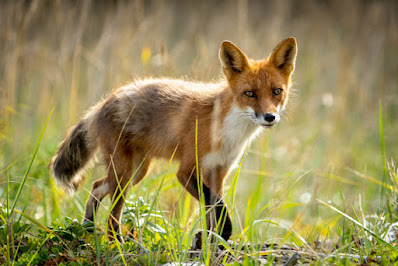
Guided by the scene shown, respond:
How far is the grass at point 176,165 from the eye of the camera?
3.29 metres

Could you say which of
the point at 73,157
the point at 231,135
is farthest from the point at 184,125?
the point at 73,157

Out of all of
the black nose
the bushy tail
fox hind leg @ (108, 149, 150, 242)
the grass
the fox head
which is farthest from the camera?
the bushy tail

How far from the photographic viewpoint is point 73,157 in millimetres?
4520

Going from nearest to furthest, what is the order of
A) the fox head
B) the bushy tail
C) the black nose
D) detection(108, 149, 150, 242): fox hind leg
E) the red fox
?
the black nose
the fox head
the red fox
detection(108, 149, 150, 242): fox hind leg
the bushy tail

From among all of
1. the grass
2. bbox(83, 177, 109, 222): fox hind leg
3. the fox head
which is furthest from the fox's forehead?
bbox(83, 177, 109, 222): fox hind leg

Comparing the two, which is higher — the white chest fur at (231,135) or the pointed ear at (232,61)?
the pointed ear at (232,61)

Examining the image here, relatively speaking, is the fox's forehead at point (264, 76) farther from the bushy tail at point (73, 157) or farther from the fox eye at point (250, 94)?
the bushy tail at point (73, 157)

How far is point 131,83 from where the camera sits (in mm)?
4613

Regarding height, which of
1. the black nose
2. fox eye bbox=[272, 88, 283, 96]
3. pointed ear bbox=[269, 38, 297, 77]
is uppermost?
pointed ear bbox=[269, 38, 297, 77]

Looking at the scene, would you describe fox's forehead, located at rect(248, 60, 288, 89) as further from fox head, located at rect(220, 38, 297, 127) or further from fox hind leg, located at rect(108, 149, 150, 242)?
fox hind leg, located at rect(108, 149, 150, 242)

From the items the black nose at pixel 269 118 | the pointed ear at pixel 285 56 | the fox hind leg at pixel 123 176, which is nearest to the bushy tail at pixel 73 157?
the fox hind leg at pixel 123 176

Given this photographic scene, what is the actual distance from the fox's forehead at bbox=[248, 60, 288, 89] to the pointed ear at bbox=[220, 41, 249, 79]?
0.09 metres

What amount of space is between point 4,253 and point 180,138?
1720 mm

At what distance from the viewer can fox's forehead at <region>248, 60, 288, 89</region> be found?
3.91 m
